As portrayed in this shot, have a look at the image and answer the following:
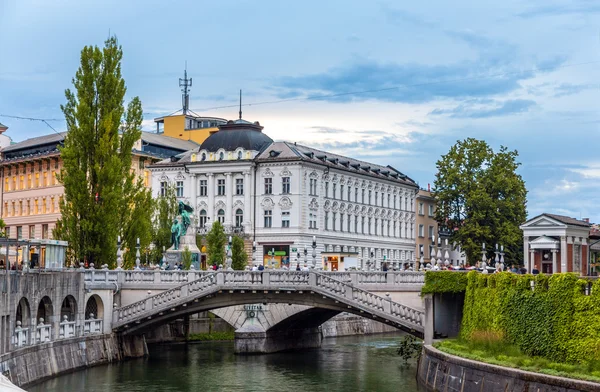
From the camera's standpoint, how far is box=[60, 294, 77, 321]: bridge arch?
62188 millimetres

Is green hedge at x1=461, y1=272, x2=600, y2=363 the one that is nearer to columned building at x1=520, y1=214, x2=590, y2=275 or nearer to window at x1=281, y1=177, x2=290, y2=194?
columned building at x1=520, y1=214, x2=590, y2=275

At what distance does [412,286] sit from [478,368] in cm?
1628

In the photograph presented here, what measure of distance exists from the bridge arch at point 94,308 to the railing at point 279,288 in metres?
0.89

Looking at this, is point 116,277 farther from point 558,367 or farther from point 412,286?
point 558,367

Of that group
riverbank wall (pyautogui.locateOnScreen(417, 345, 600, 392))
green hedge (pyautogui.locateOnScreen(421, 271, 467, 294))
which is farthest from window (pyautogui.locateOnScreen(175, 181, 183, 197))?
riverbank wall (pyautogui.locateOnScreen(417, 345, 600, 392))

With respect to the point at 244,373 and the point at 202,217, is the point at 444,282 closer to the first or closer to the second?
the point at 244,373

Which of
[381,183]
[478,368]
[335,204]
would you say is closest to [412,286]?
[478,368]

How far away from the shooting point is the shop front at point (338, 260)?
12081 centimetres

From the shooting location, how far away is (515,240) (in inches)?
4471

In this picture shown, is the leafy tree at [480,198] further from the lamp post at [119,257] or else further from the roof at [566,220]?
the lamp post at [119,257]

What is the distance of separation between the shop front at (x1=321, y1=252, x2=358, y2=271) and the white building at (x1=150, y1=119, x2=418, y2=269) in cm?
13

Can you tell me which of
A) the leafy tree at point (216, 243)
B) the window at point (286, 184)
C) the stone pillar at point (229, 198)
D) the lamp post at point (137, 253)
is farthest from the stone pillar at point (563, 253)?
the stone pillar at point (229, 198)

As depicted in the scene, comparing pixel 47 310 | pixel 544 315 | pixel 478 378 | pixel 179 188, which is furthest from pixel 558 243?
pixel 179 188

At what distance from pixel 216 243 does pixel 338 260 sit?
18.8 meters
